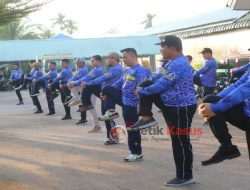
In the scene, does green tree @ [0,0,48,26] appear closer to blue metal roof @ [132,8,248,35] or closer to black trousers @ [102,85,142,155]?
black trousers @ [102,85,142,155]

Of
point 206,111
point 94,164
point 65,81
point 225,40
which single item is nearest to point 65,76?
point 65,81

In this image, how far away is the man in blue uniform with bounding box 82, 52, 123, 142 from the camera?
811cm

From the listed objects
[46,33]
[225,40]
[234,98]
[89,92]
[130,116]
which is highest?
[46,33]

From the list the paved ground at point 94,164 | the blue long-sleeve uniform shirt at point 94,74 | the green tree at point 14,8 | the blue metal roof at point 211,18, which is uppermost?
the blue metal roof at point 211,18

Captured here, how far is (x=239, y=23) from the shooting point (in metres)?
17.5

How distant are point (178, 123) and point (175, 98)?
305mm

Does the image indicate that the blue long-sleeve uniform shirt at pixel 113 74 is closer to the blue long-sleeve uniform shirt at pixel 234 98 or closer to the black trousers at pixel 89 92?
the black trousers at pixel 89 92

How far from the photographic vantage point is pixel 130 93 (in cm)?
684

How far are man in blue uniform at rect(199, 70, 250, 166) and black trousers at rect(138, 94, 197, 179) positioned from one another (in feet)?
3.54

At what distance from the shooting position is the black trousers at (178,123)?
5285 millimetres

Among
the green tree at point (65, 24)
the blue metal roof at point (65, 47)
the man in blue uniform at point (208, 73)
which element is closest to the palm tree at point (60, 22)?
the green tree at point (65, 24)

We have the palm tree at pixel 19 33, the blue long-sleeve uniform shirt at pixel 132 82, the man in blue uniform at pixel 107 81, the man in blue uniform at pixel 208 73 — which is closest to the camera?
the blue long-sleeve uniform shirt at pixel 132 82

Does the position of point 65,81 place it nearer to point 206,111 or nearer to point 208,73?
point 208,73

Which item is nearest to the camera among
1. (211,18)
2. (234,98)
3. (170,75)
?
(234,98)
